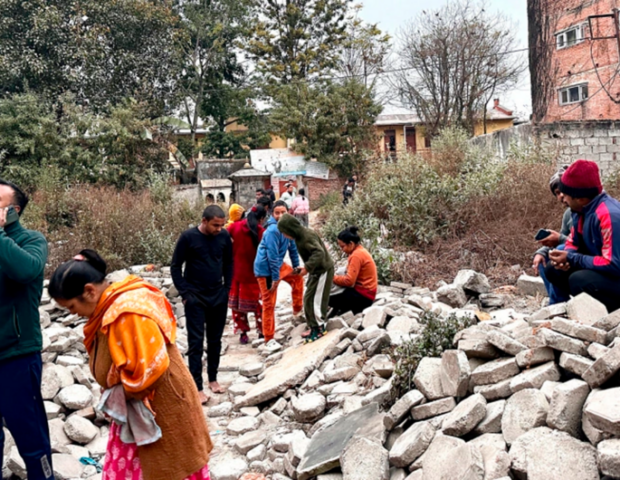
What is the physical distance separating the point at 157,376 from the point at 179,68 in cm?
2462

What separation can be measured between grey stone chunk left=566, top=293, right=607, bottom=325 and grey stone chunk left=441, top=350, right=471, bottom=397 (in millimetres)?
796

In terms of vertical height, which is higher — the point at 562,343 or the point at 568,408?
the point at 562,343

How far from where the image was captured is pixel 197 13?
87.1ft

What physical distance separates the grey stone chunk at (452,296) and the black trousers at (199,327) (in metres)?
2.78

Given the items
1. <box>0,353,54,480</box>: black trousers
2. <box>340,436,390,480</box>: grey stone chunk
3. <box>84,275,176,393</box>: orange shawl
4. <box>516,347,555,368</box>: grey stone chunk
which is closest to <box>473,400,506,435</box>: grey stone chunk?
<box>516,347,555,368</box>: grey stone chunk

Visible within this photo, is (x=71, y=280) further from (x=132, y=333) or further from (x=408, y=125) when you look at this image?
(x=408, y=125)

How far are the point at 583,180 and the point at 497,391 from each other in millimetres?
1643

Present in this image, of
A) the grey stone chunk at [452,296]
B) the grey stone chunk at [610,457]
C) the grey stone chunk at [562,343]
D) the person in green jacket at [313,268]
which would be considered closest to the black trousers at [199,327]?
the person in green jacket at [313,268]

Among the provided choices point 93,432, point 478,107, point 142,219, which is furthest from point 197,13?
point 93,432

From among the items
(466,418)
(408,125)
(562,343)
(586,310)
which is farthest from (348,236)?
(408,125)

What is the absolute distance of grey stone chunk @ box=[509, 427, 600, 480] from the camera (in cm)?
247

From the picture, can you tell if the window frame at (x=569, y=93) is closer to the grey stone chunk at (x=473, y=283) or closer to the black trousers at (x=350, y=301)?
the grey stone chunk at (x=473, y=283)

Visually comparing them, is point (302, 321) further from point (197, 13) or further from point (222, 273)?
point (197, 13)

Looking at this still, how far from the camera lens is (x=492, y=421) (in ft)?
9.91
